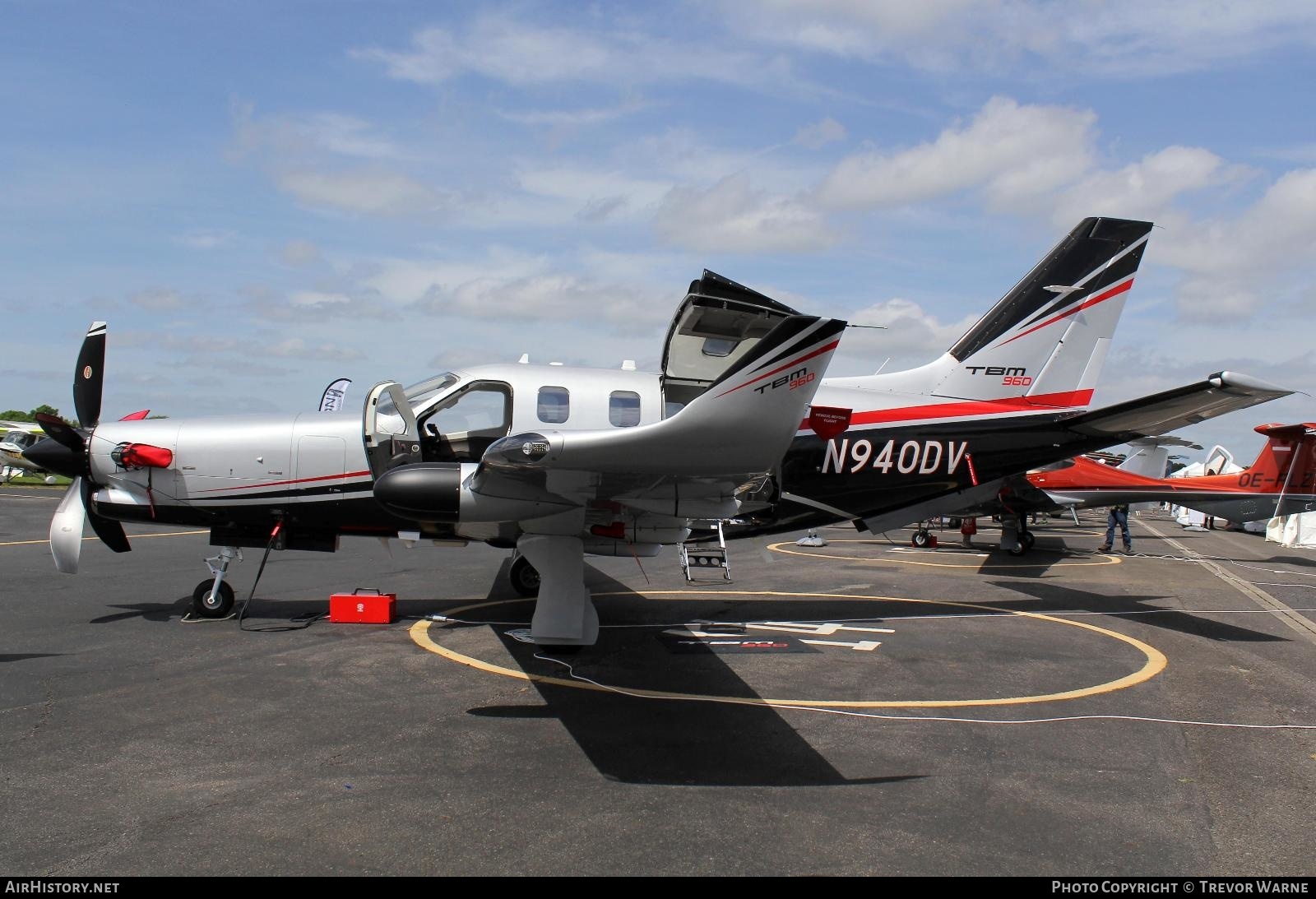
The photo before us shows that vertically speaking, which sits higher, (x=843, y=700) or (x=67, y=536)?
(x=67, y=536)

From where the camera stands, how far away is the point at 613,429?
258 inches

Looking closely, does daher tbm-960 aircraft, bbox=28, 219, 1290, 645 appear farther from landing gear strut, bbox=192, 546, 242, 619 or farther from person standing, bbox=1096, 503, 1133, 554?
person standing, bbox=1096, 503, 1133, 554

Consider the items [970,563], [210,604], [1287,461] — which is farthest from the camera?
[1287,461]

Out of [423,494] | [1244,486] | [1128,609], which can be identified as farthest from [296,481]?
[1244,486]

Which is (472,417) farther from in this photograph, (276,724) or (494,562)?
(494,562)

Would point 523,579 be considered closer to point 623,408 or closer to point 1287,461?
point 623,408

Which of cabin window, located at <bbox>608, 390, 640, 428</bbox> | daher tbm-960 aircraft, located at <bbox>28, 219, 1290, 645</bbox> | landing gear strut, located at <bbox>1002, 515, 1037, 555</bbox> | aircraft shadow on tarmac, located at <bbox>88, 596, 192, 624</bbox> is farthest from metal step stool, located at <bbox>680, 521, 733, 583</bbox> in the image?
landing gear strut, located at <bbox>1002, 515, 1037, 555</bbox>

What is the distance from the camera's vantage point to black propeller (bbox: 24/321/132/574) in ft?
31.1

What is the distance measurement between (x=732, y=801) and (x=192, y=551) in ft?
52.5

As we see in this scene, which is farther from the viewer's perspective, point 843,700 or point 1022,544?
point 1022,544

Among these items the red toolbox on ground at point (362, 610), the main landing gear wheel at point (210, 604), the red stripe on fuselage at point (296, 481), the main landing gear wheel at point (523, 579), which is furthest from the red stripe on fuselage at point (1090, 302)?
the main landing gear wheel at point (210, 604)

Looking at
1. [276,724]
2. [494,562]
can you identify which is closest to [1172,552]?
[494,562]

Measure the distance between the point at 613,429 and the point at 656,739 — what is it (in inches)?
92.0

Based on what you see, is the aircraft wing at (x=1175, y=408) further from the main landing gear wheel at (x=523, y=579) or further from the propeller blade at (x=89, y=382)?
the propeller blade at (x=89, y=382)
